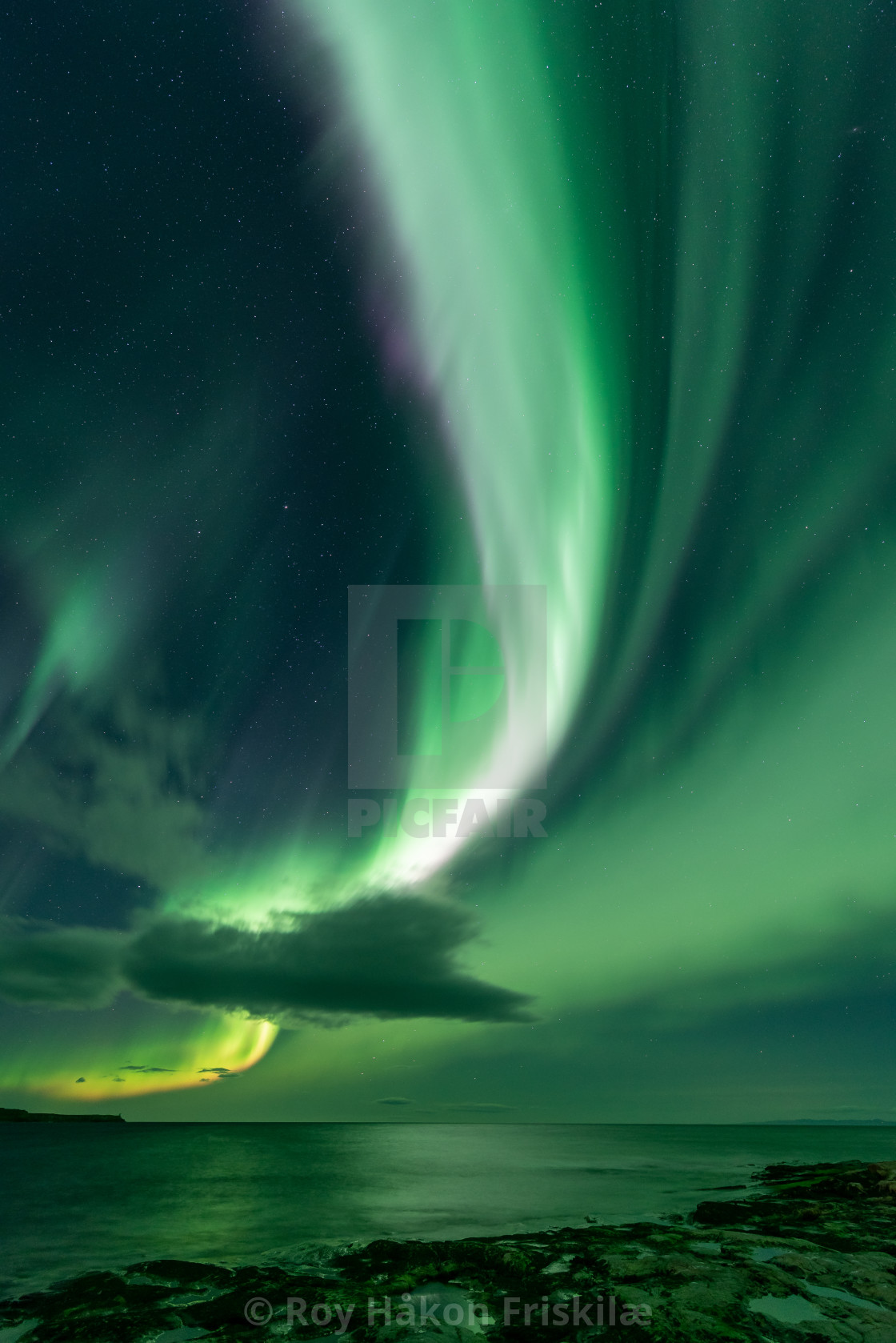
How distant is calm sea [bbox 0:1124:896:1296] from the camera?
28.6 metres

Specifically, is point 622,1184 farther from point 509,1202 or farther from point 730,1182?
point 509,1202

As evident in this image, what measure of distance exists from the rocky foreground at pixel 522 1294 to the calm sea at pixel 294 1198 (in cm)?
492

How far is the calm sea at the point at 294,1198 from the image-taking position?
28.6m

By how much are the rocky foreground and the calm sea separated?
16.1ft

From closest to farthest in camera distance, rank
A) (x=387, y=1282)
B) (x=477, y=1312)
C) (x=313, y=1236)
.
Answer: (x=477, y=1312) < (x=387, y=1282) < (x=313, y=1236)

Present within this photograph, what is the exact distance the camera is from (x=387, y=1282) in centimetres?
1889

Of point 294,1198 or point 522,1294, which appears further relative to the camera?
point 294,1198

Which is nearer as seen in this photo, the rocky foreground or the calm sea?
the rocky foreground

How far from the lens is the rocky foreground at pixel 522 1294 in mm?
14891

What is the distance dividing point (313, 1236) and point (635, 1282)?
18.4 meters

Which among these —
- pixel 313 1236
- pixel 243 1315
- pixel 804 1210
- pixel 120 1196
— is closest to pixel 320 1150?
pixel 120 1196

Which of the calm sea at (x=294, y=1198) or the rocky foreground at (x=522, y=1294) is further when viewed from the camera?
the calm sea at (x=294, y=1198)

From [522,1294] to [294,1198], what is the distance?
36.9 meters

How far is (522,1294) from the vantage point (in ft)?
56.6
